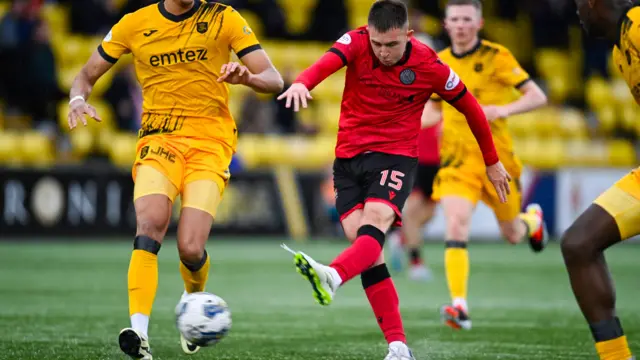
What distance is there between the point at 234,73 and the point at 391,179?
115cm

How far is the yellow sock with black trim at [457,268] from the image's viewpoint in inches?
348

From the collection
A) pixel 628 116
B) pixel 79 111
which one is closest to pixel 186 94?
pixel 79 111

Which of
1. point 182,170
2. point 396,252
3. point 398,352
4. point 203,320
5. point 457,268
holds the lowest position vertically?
point 396,252

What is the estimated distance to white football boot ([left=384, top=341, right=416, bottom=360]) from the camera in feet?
Answer: 21.0

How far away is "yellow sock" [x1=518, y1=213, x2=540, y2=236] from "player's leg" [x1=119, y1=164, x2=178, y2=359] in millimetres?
4652

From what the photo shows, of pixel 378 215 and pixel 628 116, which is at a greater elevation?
pixel 628 116

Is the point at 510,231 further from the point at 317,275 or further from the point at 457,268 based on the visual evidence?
the point at 317,275

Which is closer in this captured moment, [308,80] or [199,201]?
[308,80]

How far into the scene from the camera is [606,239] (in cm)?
550

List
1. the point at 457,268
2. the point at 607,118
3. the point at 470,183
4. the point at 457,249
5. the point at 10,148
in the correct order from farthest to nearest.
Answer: the point at 607,118, the point at 10,148, the point at 470,183, the point at 457,249, the point at 457,268

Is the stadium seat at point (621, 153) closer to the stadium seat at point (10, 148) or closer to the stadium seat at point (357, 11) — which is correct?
the stadium seat at point (357, 11)

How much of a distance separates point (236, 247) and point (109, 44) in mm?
11530

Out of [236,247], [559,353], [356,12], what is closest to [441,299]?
[559,353]

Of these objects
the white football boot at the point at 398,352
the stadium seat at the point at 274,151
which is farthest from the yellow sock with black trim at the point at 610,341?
the stadium seat at the point at 274,151
